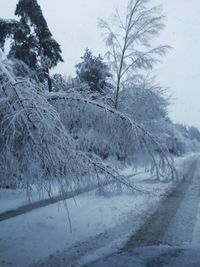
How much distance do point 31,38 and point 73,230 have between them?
8.62 metres

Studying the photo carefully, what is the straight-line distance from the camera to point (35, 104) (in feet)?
10.2

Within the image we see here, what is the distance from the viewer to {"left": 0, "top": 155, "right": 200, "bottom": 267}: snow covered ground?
15.9 feet

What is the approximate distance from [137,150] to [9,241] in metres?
2.92

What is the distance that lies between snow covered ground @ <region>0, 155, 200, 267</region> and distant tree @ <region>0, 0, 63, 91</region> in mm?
3275

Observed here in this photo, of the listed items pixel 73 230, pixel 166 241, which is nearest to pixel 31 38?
pixel 73 230

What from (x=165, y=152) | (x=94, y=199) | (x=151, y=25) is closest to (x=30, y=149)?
(x=165, y=152)

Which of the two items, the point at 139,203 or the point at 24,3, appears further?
the point at 24,3

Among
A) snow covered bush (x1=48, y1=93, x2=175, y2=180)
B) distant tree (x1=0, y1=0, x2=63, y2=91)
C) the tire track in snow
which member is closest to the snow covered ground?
the tire track in snow

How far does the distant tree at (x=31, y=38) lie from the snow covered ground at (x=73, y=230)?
3.27 meters

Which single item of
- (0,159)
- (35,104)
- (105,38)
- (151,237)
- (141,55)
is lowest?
(151,237)

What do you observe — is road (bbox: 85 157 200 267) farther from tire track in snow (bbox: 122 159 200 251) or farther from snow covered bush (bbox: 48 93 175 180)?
snow covered bush (bbox: 48 93 175 180)

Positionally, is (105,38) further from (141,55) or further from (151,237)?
(151,237)

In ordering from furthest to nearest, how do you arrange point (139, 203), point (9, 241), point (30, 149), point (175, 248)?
point (139, 203)
point (9, 241)
point (175, 248)
point (30, 149)

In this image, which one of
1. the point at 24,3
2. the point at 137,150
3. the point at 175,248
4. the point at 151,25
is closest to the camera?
the point at 137,150
